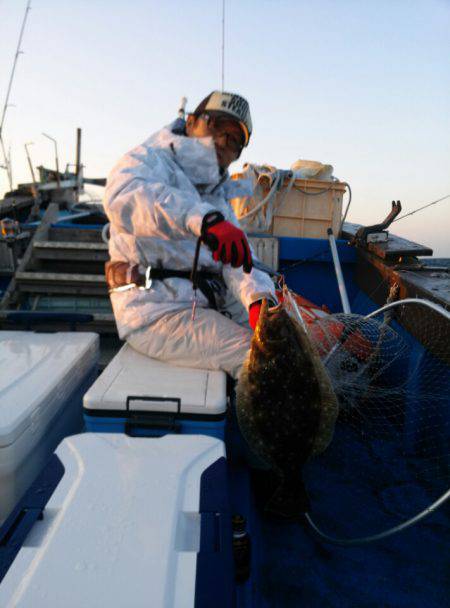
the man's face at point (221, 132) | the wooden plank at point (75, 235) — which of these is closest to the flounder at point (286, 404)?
the man's face at point (221, 132)

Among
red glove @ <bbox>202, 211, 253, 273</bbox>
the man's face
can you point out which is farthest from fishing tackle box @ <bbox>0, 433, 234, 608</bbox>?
the man's face

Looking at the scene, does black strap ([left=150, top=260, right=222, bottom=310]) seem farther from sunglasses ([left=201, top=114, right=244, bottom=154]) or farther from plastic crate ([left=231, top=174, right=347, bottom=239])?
plastic crate ([left=231, top=174, right=347, bottom=239])

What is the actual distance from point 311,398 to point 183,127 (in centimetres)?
236

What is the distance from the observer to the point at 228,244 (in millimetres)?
2244

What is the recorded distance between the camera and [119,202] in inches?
106

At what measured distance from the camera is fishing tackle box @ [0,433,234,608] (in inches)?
44.6

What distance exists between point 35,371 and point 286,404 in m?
1.47

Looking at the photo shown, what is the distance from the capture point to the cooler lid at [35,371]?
1.96m

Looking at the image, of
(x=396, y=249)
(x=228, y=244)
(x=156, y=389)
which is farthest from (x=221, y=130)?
(x=396, y=249)

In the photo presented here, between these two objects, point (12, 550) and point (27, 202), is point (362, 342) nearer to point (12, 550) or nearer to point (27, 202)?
point (12, 550)

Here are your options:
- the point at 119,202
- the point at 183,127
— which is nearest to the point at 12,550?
the point at 119,202

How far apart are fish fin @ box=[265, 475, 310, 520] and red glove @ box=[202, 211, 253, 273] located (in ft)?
3.87

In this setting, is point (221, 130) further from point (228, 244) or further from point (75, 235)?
point (75, 235)

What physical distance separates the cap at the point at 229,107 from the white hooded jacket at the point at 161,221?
0.21 meters
